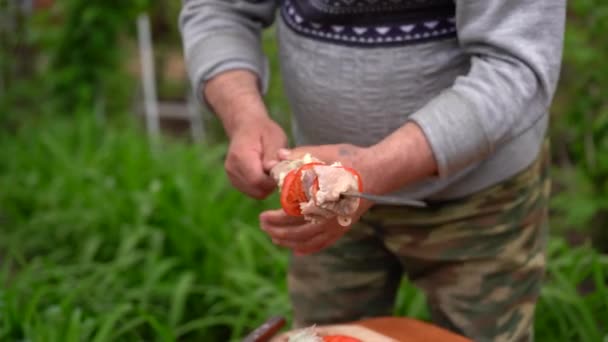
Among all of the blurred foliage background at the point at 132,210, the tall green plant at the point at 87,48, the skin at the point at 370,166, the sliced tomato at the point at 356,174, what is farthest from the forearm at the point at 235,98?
the tall green plant at the point at 87,48

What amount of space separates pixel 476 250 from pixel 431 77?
1.19ft

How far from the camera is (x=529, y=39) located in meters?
1.24

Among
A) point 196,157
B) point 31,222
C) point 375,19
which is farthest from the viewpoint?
point 196,157

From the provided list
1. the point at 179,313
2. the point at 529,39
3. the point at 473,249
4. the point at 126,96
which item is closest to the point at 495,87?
the point at 529,39

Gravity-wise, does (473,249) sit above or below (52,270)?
above

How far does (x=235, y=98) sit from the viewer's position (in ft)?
4.89

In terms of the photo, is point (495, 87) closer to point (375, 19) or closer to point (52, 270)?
point (375, 19)

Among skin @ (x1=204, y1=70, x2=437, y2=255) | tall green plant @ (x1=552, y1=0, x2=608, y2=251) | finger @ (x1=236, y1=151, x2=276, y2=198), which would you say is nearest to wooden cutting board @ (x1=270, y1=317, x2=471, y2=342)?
skin @ (x1=204, y1=70, x2=437, y2=255)

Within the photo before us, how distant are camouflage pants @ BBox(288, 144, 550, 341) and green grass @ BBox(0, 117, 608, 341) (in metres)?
0.73

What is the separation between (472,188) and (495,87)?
0.30m

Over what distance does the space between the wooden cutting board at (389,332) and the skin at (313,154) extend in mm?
147

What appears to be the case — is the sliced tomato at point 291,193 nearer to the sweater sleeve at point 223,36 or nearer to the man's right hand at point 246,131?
the man's right hand at point 246,131

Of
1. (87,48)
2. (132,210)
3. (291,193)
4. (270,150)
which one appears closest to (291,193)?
(291,193)

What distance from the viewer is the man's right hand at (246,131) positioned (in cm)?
133
